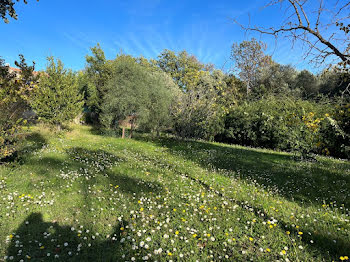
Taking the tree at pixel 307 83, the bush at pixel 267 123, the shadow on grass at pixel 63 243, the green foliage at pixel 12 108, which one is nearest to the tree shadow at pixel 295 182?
the shadow on grass at pixel 63 243

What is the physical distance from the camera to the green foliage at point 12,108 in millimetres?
5844

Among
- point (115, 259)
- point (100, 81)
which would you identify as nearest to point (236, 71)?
point (115, 259)

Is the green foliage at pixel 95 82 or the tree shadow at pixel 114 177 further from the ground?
the green foliage at pixel 95 82

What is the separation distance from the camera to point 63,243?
329 centimetres

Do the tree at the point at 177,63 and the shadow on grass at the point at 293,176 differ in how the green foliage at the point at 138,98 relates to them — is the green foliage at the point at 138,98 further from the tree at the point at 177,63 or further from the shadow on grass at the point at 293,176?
the tree at the point at 177,63

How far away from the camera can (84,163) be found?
23.0 ft

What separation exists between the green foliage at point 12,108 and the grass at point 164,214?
0.71 m

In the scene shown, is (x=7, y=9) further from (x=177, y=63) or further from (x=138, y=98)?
(x=177, y=63)

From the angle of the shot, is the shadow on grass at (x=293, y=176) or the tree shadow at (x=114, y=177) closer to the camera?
the tree shadow at (x=114, y=177)

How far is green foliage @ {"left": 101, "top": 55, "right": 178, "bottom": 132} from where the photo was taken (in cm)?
1340

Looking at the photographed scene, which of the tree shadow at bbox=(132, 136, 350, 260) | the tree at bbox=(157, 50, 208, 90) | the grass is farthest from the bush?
the tree at bbox=(157, 50, 208, 90)

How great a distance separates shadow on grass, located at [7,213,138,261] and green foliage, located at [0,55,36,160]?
3330mm

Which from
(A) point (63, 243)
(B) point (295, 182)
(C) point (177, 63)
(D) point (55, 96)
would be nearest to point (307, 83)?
(C) point (177, 63)

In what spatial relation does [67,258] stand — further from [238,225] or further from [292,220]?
[292,220]
